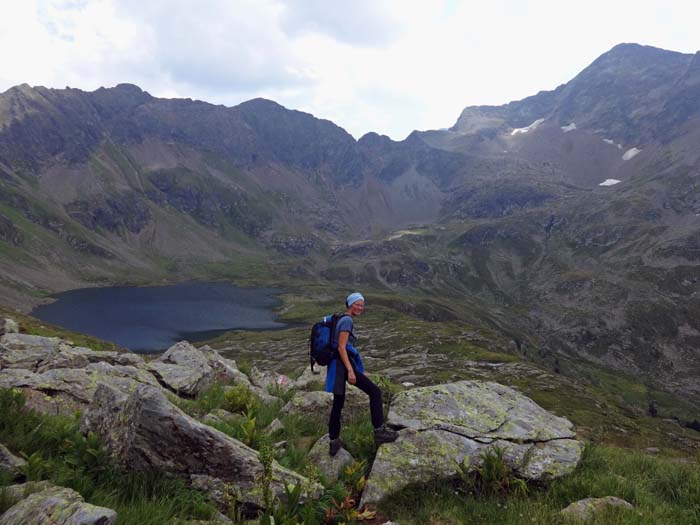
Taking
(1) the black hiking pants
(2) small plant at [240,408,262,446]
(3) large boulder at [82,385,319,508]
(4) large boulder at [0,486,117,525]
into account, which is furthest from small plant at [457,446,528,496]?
(4) large boulder at [0,486,117,525]

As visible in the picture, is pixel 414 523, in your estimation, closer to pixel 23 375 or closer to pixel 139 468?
pixel 139 468

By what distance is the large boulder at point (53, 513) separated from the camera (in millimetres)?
5246

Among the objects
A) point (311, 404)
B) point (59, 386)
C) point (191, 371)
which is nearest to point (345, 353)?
point (311, 404)

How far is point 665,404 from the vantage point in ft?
529

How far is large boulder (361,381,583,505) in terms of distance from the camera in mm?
9383

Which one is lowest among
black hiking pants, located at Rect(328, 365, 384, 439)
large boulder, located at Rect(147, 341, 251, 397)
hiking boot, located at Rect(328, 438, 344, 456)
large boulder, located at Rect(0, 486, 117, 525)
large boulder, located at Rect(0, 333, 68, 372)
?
large boulder, located at Rect(147, 341, 251, 397)

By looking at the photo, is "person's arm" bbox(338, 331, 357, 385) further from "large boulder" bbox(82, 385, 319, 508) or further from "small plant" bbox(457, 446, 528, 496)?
"small plant" bbox(457, 446, 528, 496)

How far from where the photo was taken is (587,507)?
773 cm

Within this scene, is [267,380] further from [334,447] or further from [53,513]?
[53,513]

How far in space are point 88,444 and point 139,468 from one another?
114 cm

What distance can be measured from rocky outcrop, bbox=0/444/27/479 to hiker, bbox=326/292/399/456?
21.1 ft

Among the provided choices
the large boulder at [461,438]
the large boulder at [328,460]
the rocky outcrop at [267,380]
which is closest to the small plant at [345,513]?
the large boulder at [461,438]

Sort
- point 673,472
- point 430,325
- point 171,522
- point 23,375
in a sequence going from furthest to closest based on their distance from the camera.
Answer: point 430,325 < point 23,375 < point 673,472 < point 171,522

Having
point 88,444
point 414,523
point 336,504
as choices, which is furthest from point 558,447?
point 88,444
